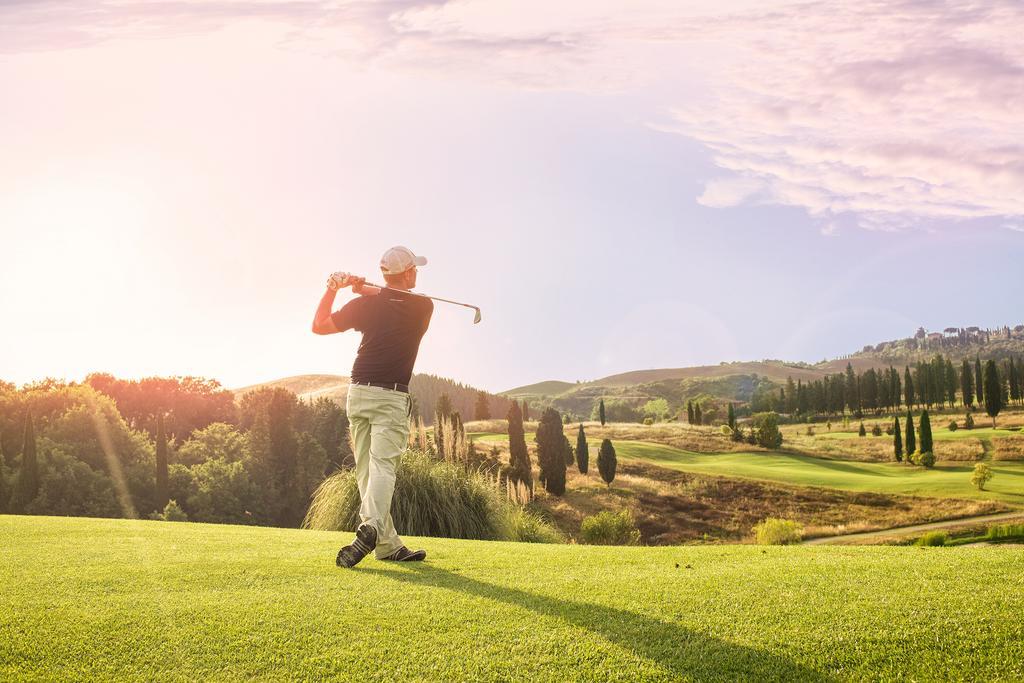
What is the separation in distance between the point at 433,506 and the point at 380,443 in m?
6.94

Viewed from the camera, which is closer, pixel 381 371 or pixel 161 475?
pixel 381 371

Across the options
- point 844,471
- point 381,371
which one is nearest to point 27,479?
point 381,371

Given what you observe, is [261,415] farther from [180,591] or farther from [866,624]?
[866,624]

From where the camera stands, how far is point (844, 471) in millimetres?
45531

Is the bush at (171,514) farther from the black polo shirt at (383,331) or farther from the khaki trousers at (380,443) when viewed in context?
the black polo shirt at (383,331)

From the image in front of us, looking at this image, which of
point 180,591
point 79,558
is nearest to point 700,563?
point 180,591

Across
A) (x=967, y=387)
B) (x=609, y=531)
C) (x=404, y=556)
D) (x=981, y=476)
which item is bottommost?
(x=981, y=476)

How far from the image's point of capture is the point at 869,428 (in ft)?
210

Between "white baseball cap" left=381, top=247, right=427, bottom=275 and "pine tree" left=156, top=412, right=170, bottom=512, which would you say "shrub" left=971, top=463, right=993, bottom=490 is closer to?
"pine tree" left=156, top=412, right=170, bottom=512

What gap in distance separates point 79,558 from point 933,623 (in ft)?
19.6

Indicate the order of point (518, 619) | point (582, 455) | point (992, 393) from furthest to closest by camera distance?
point (992, 393), point (582, 455), point (518, 619)

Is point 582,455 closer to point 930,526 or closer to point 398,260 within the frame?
point 930,526

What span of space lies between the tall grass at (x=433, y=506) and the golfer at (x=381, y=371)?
6.19 meters

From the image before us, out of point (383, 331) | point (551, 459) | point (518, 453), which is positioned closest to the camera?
point (383, 331)
